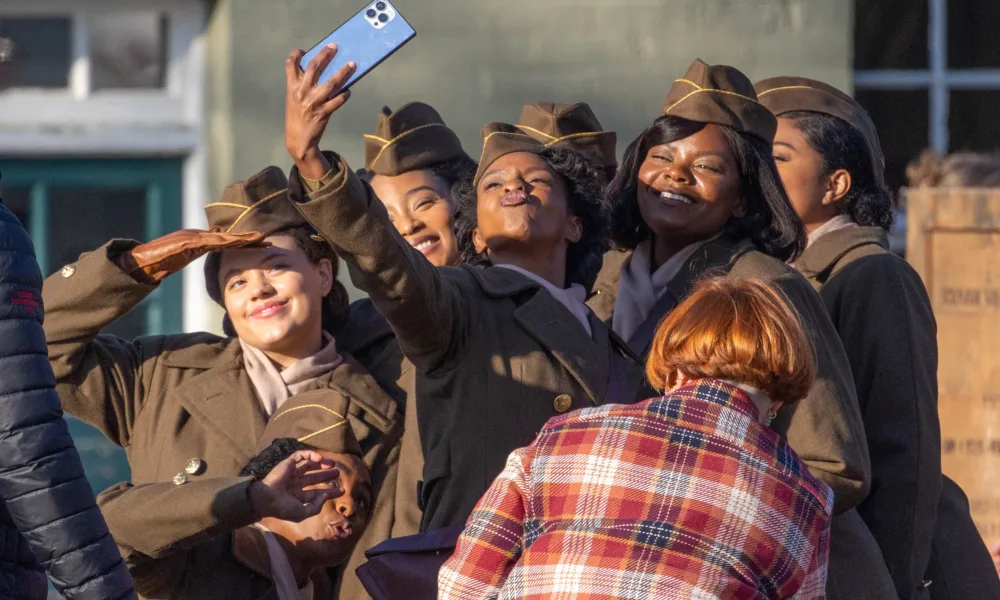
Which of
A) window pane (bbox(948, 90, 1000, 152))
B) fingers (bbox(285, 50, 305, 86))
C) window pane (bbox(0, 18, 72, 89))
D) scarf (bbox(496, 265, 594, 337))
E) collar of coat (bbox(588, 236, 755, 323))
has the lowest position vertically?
scarf (bbox(496, 265, 594, 337))

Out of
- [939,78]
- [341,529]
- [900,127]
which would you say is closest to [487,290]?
[341,529]

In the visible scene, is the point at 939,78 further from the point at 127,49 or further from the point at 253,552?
the point at 253,552

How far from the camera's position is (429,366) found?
3023mm

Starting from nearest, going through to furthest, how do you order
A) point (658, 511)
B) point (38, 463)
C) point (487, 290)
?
1. point (658, 511)
2. point (38, 463)
3. point (487, 290)

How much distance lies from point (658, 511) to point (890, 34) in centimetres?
420

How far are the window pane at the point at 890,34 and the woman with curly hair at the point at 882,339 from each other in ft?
7.63

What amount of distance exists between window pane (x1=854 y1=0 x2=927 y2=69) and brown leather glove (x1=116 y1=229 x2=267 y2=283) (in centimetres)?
322

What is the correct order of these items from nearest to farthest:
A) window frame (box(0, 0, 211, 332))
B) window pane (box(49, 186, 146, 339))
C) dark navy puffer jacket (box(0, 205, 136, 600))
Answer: dark navy puffer jacket (box(0, 205, 136, 600)) < window frame (box(0, 0, 211, 332)) < window pane (box(49, 186, 146, 339))

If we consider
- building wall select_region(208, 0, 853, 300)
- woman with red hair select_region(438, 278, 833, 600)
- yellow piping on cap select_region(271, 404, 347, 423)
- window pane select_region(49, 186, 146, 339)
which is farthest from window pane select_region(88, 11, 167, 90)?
woman with red hair select_region(438, 278, 833, 600)

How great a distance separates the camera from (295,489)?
3156mm

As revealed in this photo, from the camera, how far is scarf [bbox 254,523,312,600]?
10.7 feet

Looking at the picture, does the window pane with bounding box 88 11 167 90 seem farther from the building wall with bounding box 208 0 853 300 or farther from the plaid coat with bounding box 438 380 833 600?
the plaid coat with bounding box 438 380 833 600

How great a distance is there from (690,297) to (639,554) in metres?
0.41

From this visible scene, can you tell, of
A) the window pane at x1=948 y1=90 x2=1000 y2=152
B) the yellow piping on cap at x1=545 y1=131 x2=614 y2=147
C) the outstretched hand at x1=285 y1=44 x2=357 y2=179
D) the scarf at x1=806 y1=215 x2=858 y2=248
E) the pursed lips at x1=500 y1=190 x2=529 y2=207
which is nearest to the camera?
the outstretched hand at x1=285 y1=44 x2=357 y2=179
